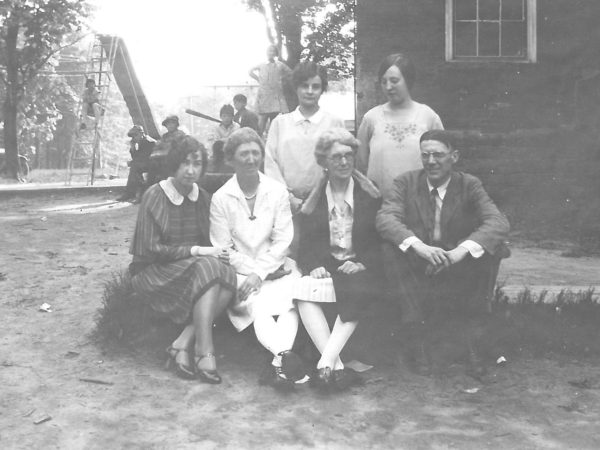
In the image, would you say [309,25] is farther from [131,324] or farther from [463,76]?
[131,324]

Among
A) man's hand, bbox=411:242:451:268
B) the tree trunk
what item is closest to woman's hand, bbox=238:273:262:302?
man's hand, bbox=411:242:451:268

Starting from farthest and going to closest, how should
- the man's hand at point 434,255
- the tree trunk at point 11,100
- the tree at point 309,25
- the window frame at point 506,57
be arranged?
the tree at point 309,25, the tree trunk at point 11,100, the window frame at point 506,57, the man's hand at point 434,255

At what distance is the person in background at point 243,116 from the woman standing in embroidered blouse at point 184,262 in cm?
743

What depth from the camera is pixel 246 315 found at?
4.42m

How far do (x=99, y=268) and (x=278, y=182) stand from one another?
2.74m

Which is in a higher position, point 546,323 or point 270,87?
point 270,87

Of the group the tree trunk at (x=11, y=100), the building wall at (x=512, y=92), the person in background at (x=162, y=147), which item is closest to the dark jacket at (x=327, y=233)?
the building wall at (x=512, y=92)

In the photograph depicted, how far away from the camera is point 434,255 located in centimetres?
416

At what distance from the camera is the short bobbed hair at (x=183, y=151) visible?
443cm

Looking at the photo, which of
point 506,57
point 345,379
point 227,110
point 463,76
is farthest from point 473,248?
point 227,110

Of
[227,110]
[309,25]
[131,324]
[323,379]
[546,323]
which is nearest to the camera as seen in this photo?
[323,379]

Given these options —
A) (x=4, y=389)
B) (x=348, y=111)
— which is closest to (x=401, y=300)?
(x=4, y=389)

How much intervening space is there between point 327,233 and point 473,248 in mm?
860

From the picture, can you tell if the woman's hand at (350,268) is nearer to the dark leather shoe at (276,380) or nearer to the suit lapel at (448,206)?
the suit lapel at (448,206)
